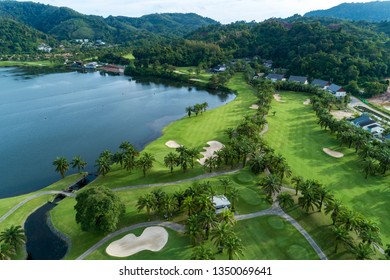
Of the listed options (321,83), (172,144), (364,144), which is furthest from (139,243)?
(321,83)

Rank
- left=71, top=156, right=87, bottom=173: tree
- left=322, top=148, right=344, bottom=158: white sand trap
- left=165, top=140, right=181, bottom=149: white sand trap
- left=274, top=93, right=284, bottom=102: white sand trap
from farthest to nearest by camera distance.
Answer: left=274, top=93, right=284, bottom=102: white sand trap → left=165, top=140, right=181, bottom=149: white sand trap → left=322, top=148, right=344, bottom=158: white sand trap → left=71, top=156, right=87, bottom=173: tree

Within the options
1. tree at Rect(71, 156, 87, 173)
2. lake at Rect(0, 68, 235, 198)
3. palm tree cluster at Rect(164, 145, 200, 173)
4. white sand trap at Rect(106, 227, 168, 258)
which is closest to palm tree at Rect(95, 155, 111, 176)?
tree at Rect(71, 156, 87, 173)

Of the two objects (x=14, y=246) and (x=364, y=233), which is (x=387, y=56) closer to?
(x=364, y=233)

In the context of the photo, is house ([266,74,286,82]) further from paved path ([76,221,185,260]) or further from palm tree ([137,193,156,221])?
paved path ([76,221,185,260])

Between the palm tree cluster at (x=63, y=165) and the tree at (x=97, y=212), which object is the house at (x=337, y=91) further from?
the tree at (x=97, y=212)

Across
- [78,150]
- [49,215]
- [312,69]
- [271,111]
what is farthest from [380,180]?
[312,69]

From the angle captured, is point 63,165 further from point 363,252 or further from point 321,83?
point 321,83
